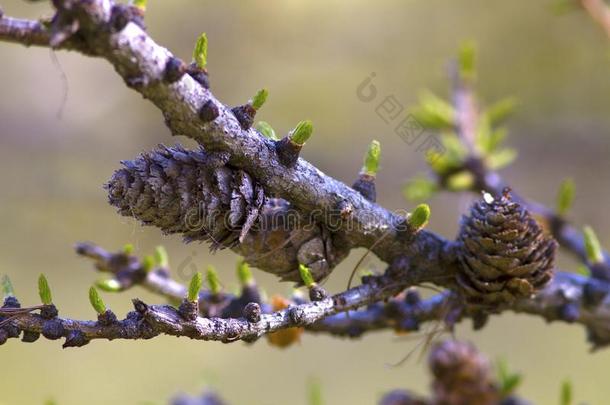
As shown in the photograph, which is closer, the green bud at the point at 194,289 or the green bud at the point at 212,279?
the green bud at the point at 194,289

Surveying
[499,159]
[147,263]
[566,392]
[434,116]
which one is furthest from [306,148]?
[566,392]

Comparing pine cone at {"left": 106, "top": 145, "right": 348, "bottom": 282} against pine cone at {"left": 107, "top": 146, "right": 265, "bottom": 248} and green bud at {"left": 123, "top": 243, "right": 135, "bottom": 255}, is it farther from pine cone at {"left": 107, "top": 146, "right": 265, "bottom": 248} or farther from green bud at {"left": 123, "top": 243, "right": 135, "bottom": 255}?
green bud at {"left": 123, "top": 243, "right": 135, "bottom": 255}

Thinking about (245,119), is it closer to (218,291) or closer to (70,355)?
(218,291)

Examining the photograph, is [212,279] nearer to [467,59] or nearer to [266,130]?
[266,130]

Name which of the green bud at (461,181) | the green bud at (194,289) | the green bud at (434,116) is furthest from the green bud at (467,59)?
the green bud at (194,289)

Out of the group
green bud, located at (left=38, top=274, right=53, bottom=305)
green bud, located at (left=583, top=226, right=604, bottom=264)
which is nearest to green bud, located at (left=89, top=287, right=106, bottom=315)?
green bud, located at (left=38, top=274, right=53, bottom=305)

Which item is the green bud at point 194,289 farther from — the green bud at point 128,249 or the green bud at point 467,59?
the green bud at point 467,59
